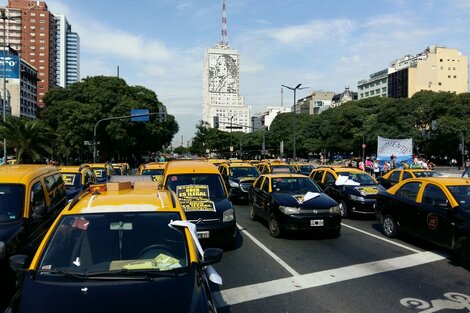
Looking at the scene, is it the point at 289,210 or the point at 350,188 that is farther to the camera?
the point at 350,188

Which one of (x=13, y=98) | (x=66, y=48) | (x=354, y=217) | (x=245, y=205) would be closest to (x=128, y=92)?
(x=245, y=205)

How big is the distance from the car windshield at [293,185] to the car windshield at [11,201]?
21.9 feet

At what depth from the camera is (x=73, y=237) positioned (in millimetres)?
4164

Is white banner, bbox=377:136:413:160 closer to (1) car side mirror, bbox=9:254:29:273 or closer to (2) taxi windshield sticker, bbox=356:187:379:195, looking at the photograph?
(2) taxi windshield sticker, bbox=356:187:379:195

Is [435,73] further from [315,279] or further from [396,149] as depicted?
[315,279]

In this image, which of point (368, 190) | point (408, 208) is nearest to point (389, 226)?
point (408, 208)

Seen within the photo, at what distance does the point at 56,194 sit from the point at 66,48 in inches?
7866

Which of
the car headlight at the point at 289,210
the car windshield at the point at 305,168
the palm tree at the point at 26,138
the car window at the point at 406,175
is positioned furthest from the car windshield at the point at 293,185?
the palm tree at the point at 26,138

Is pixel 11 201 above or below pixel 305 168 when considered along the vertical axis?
above

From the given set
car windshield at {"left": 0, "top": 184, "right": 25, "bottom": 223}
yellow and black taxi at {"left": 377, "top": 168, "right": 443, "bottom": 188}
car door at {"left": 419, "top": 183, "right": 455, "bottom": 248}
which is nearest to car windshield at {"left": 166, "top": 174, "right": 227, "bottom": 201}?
car windshield at {"left": 0, "top": 184, "right": 25, "bottom": 223}

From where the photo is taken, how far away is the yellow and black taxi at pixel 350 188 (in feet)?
43.7

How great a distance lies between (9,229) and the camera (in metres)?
5.99

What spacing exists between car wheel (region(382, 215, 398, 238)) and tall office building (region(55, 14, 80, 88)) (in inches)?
7563

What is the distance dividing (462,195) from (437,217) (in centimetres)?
71
